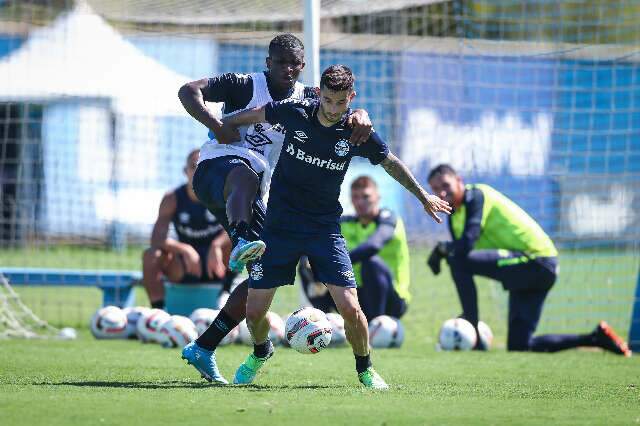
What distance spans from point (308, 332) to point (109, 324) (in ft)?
14.7

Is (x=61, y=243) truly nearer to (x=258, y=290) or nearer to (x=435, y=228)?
(x=435, y=228)

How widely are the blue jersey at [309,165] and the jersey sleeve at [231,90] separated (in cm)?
61

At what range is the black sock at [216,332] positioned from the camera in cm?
Answer: 710

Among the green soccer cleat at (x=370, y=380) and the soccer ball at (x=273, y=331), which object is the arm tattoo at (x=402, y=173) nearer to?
the green soccer cleat at (x=370, y=380)

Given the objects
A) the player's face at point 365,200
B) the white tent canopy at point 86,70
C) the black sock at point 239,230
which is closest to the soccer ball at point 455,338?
the player's face at point 365,200

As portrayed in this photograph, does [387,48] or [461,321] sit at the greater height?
[387,48]

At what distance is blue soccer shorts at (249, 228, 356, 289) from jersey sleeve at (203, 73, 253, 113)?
985mm

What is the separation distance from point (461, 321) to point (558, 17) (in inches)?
196

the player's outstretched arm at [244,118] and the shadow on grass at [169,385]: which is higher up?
the player's outstretched arm at [244,118]

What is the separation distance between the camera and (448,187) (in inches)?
414

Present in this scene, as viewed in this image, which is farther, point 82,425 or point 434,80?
point 434,80

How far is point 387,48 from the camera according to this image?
13211 mm

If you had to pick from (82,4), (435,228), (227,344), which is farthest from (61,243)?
(227,344)

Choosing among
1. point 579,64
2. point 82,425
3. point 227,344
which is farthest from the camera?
point 579,64
